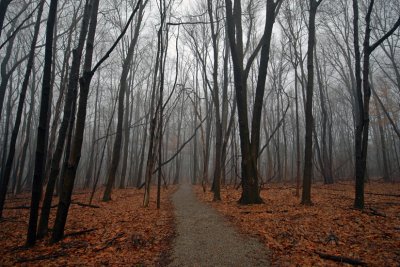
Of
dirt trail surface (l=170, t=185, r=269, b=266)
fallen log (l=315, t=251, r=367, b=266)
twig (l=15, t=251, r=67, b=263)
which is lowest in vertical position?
twig (l=15, t=251, r=67, b=263)

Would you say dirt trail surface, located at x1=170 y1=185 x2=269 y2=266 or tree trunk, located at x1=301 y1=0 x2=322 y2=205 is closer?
dirt trail surface, located at x1=170 y1=185 x2=269 y2=266

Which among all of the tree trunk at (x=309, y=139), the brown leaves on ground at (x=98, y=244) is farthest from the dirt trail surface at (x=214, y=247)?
the tree trunk at (x=309, y=139)

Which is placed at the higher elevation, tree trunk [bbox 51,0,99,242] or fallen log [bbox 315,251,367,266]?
tree trunk [bbox 51,0,99,242]

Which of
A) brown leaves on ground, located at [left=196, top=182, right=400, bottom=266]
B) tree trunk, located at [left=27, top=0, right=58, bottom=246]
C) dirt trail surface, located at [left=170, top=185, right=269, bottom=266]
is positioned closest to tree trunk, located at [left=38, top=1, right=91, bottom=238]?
tree trunk, located at [left=27, top=0, right=58, bottom=246]

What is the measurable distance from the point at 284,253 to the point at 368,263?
1.17m

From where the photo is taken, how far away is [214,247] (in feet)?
14.7

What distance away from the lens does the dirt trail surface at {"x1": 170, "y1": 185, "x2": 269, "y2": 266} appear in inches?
152

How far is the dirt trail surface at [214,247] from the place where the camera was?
3855 millimetres

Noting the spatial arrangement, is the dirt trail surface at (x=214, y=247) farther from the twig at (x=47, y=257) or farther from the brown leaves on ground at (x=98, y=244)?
the twig at (x=47, y=257)

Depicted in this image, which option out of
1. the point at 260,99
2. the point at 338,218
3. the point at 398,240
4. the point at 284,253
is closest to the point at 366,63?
the point at 260,99

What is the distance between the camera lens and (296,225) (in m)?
5.47

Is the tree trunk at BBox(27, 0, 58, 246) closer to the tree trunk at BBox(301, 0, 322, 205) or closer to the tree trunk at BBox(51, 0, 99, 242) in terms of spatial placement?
the tree trunk at BBox(51, 0, 99, 242)

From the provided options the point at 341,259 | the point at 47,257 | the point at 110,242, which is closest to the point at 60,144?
the point at 47,257

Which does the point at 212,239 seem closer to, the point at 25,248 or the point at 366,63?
the point at 25,248
